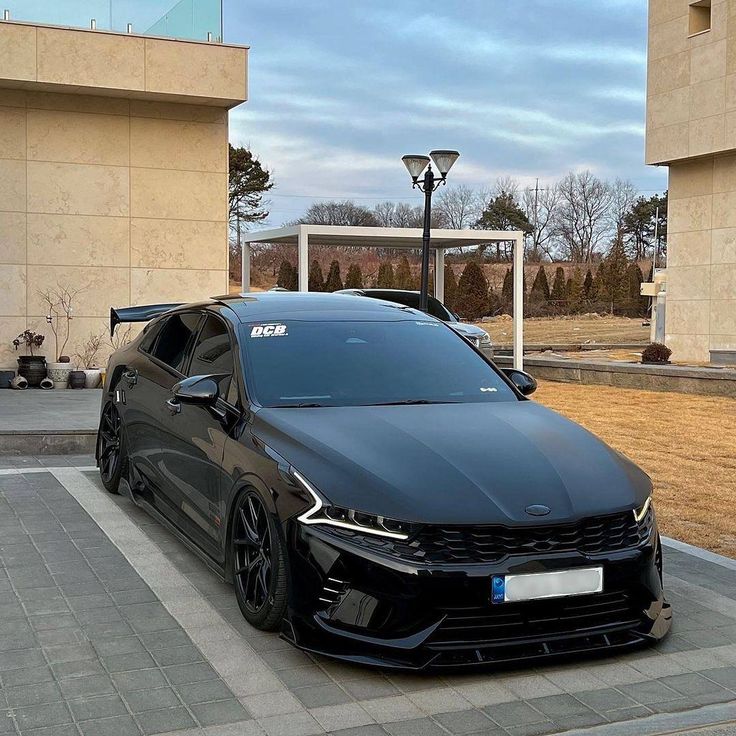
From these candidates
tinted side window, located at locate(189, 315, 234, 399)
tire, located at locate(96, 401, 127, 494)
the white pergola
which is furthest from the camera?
the white pergola

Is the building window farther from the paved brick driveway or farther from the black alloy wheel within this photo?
the paved brick driveway

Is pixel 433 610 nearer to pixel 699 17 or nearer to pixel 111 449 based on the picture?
pixel 111 449

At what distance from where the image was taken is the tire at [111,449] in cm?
713

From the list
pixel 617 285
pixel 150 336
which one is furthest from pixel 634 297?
pixel 150 336

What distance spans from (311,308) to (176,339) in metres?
1.02

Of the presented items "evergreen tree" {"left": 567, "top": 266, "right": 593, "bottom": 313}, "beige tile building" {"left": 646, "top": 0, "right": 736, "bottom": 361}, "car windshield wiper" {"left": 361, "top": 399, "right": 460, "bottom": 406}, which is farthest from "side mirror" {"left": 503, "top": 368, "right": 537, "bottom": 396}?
"evergreen tree" {"left": 567, "top": 266, "right": 593, "bottom": 313}

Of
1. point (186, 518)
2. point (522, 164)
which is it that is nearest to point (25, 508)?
point (186, 518)

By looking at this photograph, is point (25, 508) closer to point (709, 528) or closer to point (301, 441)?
point (301, 441)

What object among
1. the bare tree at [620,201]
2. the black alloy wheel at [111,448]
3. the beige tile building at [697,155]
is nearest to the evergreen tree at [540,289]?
the beige tile building at [697,155]

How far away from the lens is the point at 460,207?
246ft

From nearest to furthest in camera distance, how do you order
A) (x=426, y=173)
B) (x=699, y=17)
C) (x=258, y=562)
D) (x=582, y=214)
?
(x=258, y=562) < (x=426, y=173) < (x=699, y=17) < (x=582, y=214)

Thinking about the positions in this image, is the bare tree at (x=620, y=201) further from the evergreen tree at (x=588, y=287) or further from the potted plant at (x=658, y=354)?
the potted plant at (x=658, y=354)

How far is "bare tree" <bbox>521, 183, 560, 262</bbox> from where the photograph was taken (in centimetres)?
7675

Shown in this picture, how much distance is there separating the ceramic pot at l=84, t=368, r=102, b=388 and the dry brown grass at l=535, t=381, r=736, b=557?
286 inches
